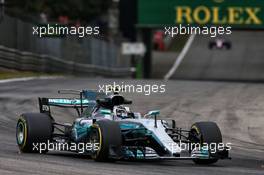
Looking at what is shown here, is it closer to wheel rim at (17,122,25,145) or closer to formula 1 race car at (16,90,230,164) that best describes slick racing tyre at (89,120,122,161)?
formula 1 race car at (16,90,230,164)

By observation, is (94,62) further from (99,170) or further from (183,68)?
(99,170)

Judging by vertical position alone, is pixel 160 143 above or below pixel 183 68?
below

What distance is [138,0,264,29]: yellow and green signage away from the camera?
47.8m

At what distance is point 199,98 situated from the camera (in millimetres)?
24875

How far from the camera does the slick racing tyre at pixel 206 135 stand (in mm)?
12914

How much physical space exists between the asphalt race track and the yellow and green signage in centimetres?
1738

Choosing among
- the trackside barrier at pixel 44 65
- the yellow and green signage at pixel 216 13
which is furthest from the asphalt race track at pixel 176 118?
the yellow and green signage at pixel 216 13

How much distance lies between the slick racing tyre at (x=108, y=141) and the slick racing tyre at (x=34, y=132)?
1.39 meters

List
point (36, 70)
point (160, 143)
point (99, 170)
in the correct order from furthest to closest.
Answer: point (36, 70), point (160, 143), point (99, 170)

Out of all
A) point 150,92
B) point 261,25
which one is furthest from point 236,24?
point 150,92

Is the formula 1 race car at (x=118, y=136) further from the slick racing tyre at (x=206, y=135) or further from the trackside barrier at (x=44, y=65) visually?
the trackside barrier at (x=44, y=65)

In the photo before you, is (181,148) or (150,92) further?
(150,92)

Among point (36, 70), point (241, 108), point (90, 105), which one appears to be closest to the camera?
point (90, 105)

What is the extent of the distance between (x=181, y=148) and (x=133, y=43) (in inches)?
1567
